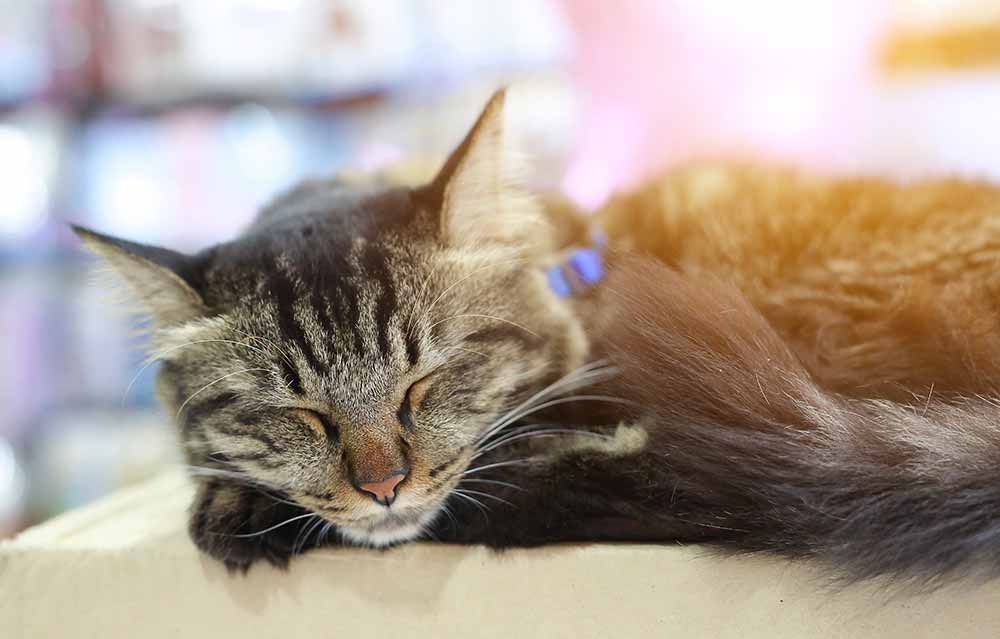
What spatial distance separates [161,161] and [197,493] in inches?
82.4

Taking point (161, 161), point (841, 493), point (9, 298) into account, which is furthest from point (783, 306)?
point (9, 298)

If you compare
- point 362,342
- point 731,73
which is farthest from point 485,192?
point 731,73

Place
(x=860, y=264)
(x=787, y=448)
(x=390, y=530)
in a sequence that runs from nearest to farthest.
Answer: (x=787, y=448), (x=390, y=530), (x=860, y=264)

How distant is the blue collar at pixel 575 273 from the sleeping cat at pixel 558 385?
4 cm

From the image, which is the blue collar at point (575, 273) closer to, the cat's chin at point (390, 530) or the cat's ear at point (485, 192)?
the cat's ear at point (485, 192)

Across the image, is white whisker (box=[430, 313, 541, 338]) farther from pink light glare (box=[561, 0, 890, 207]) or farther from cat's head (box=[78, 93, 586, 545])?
pink light glare (box=[561, 0, 890, 207])

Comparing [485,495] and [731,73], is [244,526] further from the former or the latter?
[731,73]

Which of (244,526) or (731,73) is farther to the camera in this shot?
(731,73)

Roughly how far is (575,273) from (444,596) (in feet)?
1.87

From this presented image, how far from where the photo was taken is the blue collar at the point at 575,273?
1278mm

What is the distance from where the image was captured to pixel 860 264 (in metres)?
1.19

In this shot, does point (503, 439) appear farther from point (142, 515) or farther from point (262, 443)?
point (142, 515)

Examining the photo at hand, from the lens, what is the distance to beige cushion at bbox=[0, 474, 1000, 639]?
0.85m

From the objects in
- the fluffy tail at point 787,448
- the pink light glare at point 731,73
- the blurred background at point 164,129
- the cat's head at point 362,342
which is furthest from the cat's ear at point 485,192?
the blurred background at point 164,129
